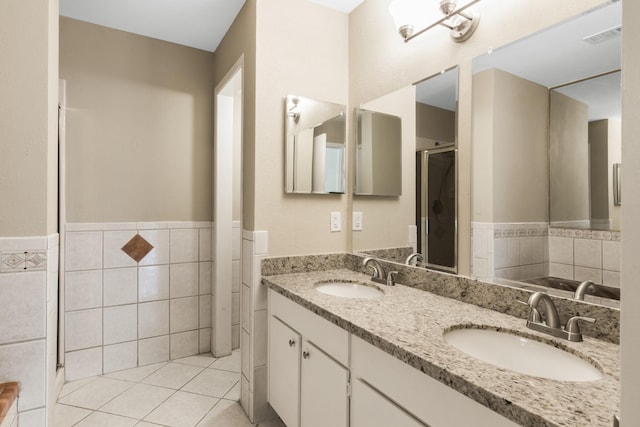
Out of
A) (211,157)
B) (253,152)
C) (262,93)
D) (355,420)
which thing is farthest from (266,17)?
(355,420)

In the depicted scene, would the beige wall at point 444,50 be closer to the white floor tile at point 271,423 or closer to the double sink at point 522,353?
the double sink at point 522,353

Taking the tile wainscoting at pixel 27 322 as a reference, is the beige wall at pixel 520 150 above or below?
above

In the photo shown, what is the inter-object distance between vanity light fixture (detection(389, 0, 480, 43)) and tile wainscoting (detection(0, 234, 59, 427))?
1832 mm

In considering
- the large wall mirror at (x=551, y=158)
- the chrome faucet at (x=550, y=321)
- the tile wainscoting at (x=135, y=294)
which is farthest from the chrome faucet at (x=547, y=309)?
the tile wainscoting at (x=135, y=294)

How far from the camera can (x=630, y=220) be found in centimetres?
41

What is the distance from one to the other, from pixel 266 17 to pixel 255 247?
1300 millimetres

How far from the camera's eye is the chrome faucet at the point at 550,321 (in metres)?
0.98

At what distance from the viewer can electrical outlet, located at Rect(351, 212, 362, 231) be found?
82.7 inches

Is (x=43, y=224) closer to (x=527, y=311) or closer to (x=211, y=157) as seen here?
(x=211, y=157)

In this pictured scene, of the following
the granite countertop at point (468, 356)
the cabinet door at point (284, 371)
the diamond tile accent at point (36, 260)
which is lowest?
the cabinet door at point (284, 371)

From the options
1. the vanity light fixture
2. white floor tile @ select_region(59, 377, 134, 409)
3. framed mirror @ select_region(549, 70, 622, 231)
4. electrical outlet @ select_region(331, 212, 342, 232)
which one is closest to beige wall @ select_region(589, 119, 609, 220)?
framed mirror @ select_region(549, 70, 622, 231)

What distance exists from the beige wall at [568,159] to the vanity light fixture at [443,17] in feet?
1.63

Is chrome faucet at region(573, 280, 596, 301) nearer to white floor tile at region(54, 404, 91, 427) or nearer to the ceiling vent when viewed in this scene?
the ceiling vent

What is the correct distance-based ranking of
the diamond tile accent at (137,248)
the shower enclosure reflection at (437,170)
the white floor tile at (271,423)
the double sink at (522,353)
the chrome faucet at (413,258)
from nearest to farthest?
the double sink at (522,353) < the shower enclosure reflection at (437,170) < the chrome faucet at (413,258) < the white floor tile at (271,423) < the diamond tile accent at (137,248)
